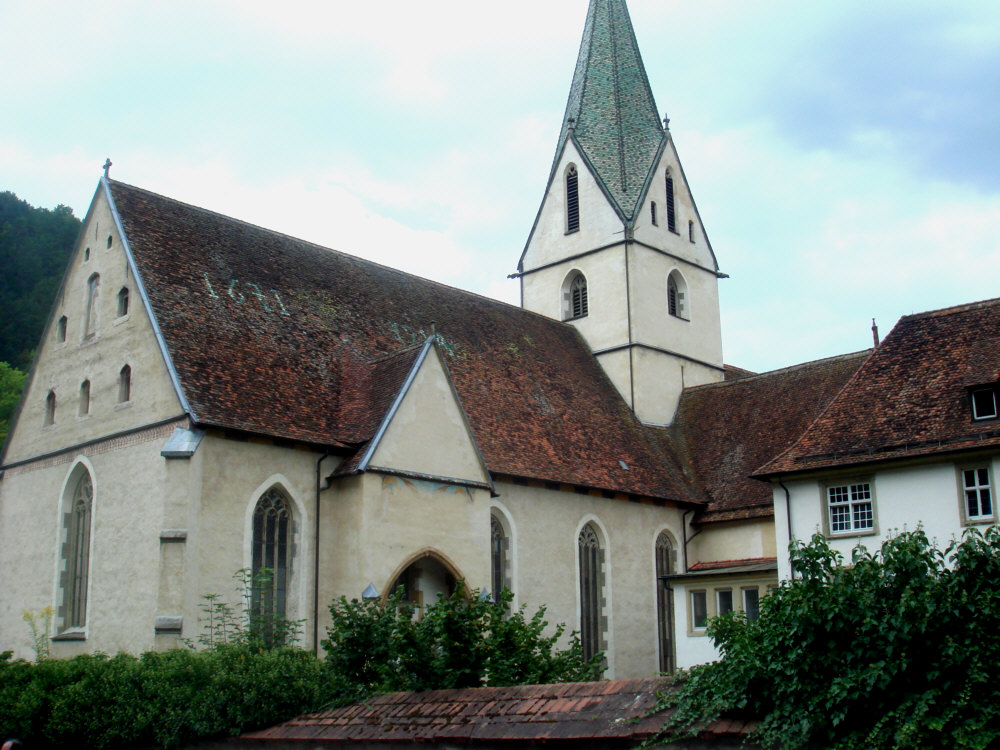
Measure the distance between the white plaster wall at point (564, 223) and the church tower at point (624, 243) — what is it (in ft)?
0.15

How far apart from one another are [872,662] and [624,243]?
31152 millimetres

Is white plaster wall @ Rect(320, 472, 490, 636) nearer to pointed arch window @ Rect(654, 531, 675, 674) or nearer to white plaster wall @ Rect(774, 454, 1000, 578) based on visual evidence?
white plaster wall @ Rect(774, 454, 1000, 578)

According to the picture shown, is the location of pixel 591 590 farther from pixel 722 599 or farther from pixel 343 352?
pixel 343 352

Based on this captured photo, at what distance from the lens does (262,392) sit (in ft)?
80.6

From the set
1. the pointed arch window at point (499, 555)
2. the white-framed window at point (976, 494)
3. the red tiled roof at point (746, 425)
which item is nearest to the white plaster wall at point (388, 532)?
the pointed arch window at point (499, 555)

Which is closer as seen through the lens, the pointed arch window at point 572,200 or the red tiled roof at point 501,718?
the red tiled roof at point 501,718

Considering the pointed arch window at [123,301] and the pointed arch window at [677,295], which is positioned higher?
the pointed arch window at [677,295]

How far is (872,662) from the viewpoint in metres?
9.10

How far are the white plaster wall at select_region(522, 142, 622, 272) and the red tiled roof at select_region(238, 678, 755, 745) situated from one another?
28.6 metres

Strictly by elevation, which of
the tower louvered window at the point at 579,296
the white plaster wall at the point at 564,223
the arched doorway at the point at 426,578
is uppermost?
the white plaster wall at the point at 564,223

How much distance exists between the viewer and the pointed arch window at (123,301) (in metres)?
25.4

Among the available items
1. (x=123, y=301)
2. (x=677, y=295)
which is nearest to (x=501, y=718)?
(x=123, y=301)

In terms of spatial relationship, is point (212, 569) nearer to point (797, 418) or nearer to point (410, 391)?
point (410, 391)

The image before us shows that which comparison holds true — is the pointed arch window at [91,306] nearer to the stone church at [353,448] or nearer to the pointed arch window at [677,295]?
the stone church at [353,448]
